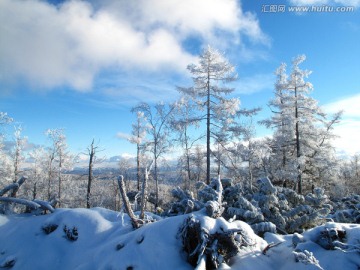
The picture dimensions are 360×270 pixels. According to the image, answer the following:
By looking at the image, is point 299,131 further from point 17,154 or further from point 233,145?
point 17,154

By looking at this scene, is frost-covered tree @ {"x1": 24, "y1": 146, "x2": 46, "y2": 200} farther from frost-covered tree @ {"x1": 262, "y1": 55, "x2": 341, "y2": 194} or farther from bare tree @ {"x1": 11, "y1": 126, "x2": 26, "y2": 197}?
frost-covered tree @ {"x1": 262, "y1": 55, "x2": 341, "y2": 194}

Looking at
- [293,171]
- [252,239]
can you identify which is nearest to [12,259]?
[252,239]

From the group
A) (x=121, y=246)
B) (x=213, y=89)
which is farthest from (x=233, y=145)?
(x=121, y=246)

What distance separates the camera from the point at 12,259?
4004 mm

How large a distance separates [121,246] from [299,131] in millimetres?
17199

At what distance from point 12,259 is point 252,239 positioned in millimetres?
3746

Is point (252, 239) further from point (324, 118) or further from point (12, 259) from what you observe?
point (324, 118)

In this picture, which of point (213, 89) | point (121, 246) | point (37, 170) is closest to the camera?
point (121, 246)

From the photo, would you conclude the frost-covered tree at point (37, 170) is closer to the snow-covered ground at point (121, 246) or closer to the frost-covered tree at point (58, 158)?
the frost-covered tree at point (58, 158)

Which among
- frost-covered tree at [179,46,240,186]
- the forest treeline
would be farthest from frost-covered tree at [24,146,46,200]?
frost-covered tree at [179,46,240,186]

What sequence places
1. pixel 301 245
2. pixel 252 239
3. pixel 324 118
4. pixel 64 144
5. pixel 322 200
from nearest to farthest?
pixel 301 245, pixel 252 239, pixel 322 200, pixel 324 118, pixel 64 144

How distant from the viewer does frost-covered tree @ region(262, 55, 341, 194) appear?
17094 millimetres

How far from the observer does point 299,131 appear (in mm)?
17938

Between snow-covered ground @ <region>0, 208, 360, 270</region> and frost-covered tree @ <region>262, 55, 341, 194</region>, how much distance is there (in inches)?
561
